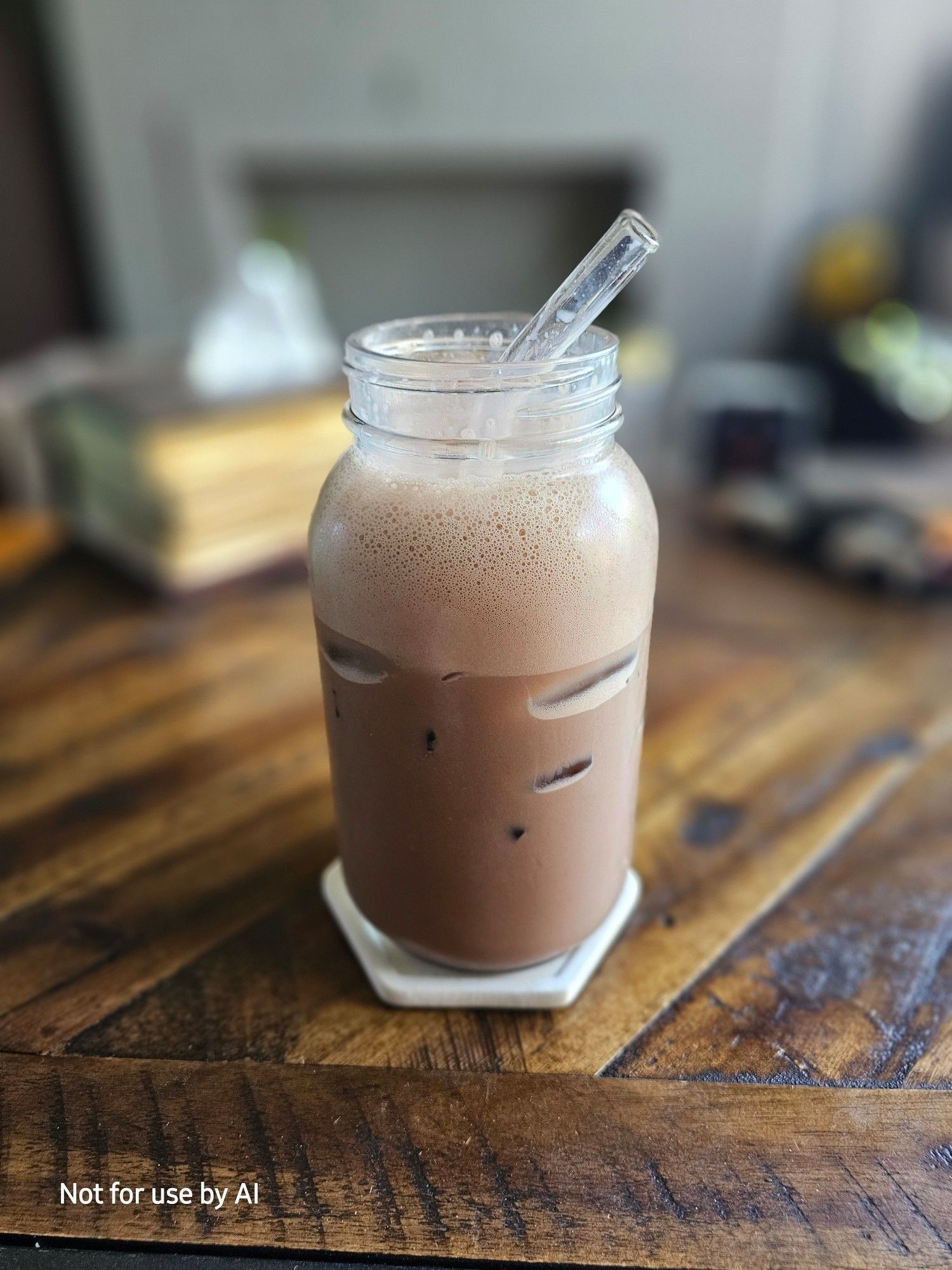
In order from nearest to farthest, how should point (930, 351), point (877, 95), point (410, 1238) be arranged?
point (410, 1238) < point (930, 351) < point (877, 95)

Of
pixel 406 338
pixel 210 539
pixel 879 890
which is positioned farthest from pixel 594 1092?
pixel 210 539

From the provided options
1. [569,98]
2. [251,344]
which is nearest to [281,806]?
[251,344]

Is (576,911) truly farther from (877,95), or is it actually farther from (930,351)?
(877,95)

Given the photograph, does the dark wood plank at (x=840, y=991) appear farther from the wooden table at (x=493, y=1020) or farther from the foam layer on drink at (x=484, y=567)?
the foam layer on drink at (x=484, y=567)

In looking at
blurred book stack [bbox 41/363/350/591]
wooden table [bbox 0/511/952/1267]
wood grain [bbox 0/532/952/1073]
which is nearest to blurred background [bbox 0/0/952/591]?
blurred book stack [bbox 41/363/350/591]

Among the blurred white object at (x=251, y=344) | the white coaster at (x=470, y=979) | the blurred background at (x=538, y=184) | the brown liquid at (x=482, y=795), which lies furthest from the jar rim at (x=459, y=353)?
the blurred background at (x=538, y=184)
